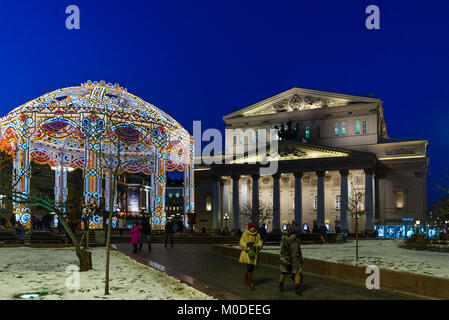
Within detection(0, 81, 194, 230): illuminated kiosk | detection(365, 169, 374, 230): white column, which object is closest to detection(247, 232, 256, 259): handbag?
detection(0, 81, 194, 230): illuminated kiosk

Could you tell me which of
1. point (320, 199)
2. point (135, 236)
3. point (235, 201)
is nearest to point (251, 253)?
point (135, 236)

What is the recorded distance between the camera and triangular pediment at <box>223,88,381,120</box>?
212 feet

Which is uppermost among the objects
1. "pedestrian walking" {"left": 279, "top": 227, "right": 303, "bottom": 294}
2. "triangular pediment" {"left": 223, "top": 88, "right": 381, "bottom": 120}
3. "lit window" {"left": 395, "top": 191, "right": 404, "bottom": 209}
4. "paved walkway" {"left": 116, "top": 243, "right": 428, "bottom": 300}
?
"triangular pediment" {"left": 223, "top": 88, "right": 381, "bottom": 120}

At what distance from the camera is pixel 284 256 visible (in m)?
12.3

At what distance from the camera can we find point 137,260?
62.2 ft

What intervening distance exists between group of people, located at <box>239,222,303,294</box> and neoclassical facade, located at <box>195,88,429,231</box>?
146 ft

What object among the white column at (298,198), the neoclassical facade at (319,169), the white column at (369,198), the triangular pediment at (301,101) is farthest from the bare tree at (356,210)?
the triangular pediment at (301,101)

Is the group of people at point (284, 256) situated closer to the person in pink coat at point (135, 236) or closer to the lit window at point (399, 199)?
the person in pink coat at point (135, 236)

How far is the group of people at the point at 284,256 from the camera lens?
480 inches

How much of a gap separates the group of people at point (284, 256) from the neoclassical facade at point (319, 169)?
146 ft

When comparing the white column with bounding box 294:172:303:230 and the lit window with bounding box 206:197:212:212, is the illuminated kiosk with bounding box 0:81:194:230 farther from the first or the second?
the lit window with bounding box 206:197:212:212

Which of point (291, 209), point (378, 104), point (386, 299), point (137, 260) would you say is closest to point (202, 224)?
point (291, 209)
